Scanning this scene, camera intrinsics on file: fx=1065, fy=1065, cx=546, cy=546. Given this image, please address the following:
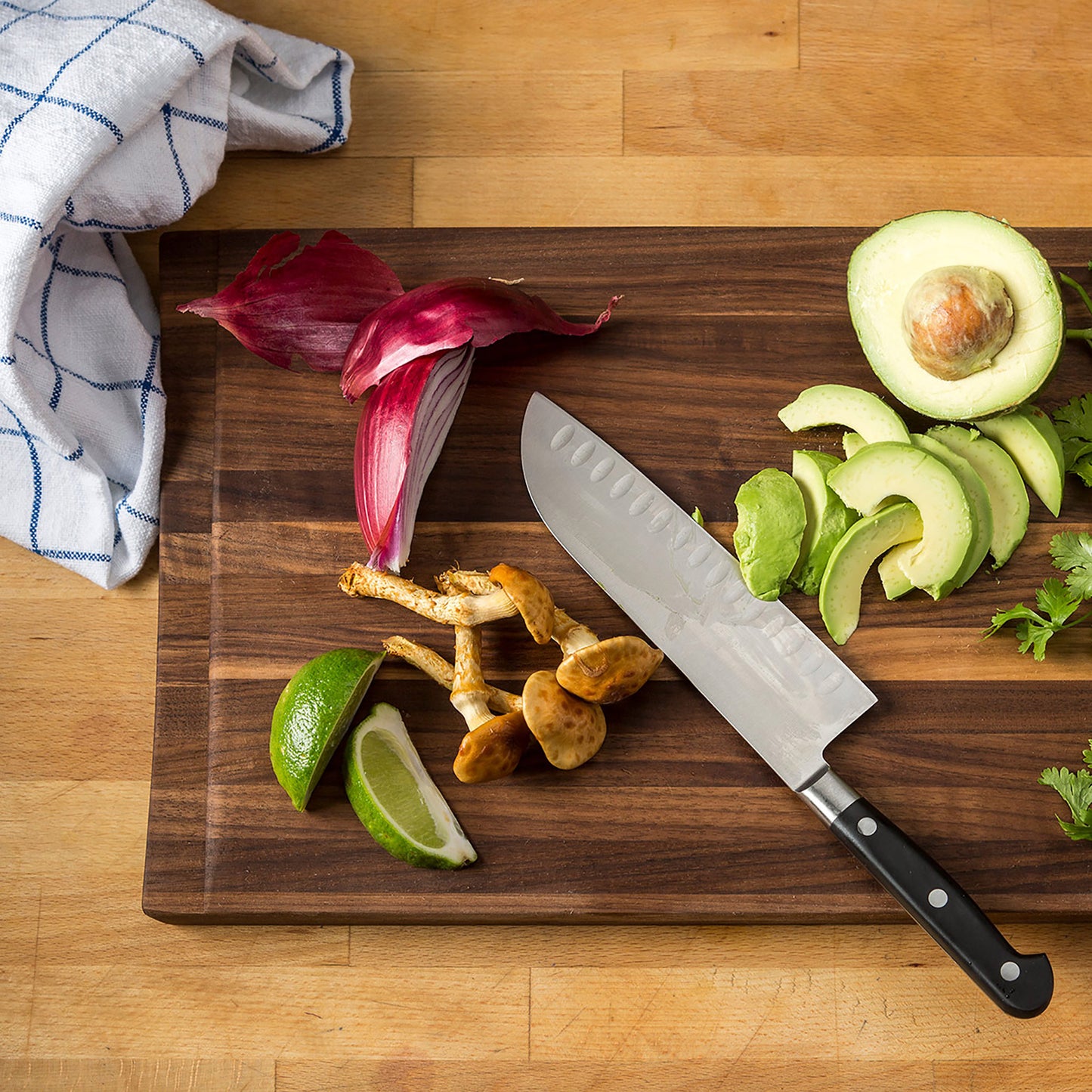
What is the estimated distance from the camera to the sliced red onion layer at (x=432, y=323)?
1326mm

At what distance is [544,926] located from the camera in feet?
4.49

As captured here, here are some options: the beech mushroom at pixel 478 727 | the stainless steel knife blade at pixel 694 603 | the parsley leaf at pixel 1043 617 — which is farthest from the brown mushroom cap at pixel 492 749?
the parsley leaf at pixel 1043 617

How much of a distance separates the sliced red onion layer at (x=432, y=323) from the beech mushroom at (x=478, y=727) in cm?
35

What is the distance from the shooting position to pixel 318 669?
1.24m

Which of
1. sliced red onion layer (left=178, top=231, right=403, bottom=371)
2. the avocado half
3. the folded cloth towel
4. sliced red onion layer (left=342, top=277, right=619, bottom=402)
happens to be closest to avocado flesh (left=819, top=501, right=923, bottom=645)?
the avocado half

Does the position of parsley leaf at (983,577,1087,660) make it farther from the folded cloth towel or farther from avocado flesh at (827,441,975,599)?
the folded cloth towel

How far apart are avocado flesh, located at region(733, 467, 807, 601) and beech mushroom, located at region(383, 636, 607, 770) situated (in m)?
0.25

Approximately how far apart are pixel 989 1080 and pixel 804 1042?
0.24 meters

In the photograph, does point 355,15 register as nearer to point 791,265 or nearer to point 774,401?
point 791,265

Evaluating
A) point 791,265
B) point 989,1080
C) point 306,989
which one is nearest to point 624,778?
point 306,989

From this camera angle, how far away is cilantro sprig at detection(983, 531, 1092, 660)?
1.30 metres

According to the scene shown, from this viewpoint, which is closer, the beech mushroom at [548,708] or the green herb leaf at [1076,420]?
the beech mushroom at [548,708]

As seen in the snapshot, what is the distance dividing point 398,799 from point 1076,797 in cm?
81

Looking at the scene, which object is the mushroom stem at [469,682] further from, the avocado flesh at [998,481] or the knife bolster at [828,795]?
the avocado flesh at [998,481]
